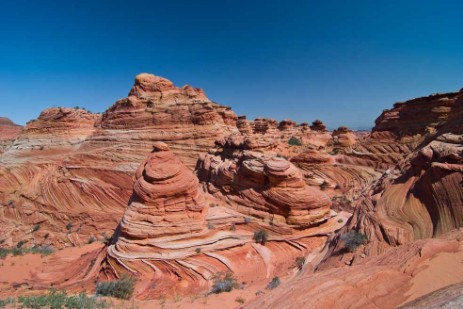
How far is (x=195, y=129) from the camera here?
72.6ft

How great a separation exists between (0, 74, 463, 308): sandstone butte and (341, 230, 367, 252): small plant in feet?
0.46

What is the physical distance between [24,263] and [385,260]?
1651cm

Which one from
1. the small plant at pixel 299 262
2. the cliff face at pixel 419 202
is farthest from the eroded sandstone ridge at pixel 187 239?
the cliff face at pixel 419 202

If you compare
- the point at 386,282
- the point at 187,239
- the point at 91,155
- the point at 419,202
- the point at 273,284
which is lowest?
the point at 273,284

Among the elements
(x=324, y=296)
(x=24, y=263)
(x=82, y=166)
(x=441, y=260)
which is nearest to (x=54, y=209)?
(x=82, y=166)

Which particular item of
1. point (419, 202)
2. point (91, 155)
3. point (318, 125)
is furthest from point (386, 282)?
point (318, 125)

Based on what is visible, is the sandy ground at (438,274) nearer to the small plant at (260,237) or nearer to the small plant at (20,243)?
the small plant at (260,237)

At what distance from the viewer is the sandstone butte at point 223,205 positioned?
17.6 ft

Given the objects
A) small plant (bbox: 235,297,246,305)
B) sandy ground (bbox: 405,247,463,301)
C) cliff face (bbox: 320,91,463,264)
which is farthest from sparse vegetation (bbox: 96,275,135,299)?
sandy ground (bbox: 405,247,463,301)

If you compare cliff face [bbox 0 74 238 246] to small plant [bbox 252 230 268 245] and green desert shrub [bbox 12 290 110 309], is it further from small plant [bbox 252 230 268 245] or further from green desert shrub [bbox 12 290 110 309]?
green desert shrub [bbox 12 290 110 309]

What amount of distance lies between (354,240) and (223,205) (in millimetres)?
8625

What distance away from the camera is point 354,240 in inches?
300

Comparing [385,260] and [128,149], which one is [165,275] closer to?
[385,260]

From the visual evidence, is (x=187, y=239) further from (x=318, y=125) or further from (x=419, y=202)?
(x=318, y=125)
